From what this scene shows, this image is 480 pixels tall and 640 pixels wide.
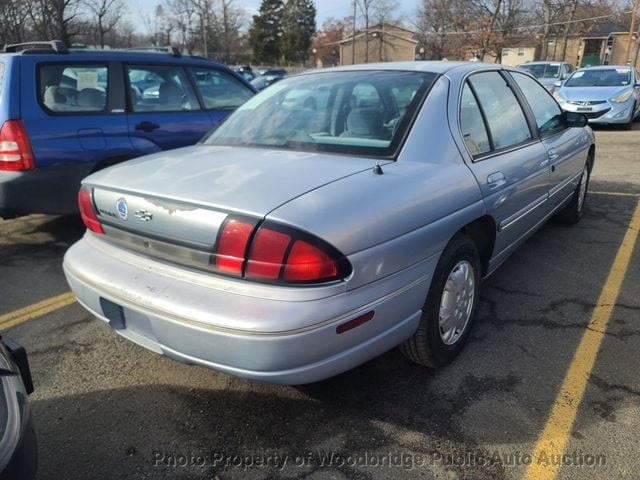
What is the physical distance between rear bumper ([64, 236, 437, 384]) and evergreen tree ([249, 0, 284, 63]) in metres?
71.0

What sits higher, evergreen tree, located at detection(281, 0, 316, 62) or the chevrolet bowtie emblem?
evergreen tree, located at detection(281, 0, 316, 62)

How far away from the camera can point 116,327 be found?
2.34 meters

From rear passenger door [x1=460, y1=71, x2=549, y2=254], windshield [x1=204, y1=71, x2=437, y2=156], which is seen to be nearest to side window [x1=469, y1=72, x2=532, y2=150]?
rear passenger door [x1=460, y1=71, x2=549, y2=254]

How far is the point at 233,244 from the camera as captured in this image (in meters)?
1.95

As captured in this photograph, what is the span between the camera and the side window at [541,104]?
12.6 feet

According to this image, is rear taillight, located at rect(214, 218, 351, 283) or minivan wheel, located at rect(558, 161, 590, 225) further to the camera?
minivan wheel, located at rect(558, 161, 590, 225)

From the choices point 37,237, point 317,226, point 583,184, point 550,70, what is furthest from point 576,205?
point 550,70

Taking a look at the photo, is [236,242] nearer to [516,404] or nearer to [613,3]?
[516,404]

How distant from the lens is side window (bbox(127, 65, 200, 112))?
193 inches

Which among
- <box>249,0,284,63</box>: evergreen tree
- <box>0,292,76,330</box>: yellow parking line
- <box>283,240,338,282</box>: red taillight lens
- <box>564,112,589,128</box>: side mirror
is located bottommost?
<box>0,292,76,330</box>: yellow parking line

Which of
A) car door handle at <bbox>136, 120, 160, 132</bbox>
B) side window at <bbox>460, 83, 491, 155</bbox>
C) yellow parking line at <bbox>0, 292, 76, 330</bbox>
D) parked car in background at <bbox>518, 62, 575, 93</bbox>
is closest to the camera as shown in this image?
side window at <bbox>460, 83, 491, 155</bbox>

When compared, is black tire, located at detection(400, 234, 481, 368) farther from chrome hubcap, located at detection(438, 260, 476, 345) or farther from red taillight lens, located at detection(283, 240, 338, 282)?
red taillight lens, located at detection(283, 240, 338, 282)

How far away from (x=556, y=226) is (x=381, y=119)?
10.7 feet

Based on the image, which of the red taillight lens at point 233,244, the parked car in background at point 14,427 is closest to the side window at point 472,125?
the red taillight lens at point 233,244
